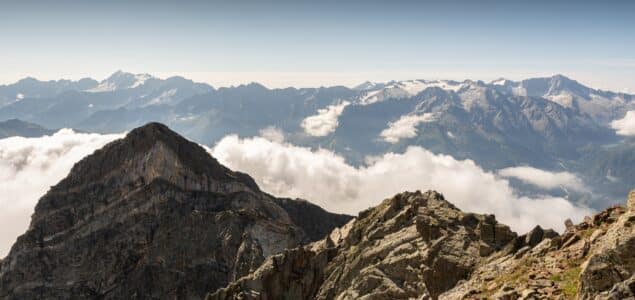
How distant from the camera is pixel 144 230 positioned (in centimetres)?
16462

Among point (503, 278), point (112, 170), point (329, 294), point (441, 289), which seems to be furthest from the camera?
point (112, 170)

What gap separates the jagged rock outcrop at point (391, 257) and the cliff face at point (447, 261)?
5.4 inches

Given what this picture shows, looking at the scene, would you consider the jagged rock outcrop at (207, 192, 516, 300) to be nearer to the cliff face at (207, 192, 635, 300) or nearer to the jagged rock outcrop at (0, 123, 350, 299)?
the cliff face at (207, 192, 635, 300)

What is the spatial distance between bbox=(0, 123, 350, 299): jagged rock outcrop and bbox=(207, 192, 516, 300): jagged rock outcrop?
173ft

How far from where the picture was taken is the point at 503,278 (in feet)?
141

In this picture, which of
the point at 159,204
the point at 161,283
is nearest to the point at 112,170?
the point at 159,204

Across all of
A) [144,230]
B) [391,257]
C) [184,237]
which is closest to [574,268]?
[391,257]


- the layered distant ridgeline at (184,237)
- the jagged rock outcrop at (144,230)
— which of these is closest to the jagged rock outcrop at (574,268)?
the layered distant ridgeline at (184,237)

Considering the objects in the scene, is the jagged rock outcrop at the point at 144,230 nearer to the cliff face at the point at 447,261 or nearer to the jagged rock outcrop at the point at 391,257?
the jagged rock outcrop at the point at 391,257

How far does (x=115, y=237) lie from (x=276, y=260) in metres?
95.3

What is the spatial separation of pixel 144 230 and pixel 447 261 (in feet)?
418

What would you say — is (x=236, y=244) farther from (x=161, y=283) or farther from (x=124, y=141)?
(x=124, y=141)

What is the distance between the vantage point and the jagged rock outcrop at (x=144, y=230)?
15375 centimetres

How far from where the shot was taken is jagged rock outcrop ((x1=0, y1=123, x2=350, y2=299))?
154 m
